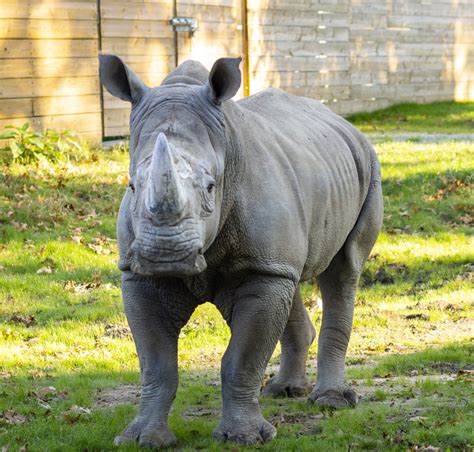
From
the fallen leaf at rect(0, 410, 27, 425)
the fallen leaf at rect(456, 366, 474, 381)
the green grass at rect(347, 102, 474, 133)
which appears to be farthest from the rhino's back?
the green grass at rect(347, 102, 474, 133)

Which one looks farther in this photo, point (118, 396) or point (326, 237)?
point (118, 396)

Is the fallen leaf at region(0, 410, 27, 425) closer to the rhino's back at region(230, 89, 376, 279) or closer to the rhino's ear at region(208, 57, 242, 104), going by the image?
the rhino's back at region(230, 89, 376, 279)

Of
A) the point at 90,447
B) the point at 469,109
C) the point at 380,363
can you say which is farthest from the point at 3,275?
the point at 469,109

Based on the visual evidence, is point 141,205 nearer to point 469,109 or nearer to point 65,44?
point 65,44

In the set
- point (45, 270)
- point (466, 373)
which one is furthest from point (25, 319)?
point (466, 373)

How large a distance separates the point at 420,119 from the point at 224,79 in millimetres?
17514

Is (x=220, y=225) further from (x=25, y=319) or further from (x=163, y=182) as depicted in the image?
(x=25, y=319)

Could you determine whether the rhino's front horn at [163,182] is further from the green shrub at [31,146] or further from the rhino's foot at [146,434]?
the green shrub at [31,146]

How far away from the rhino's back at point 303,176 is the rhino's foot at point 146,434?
1.12 m

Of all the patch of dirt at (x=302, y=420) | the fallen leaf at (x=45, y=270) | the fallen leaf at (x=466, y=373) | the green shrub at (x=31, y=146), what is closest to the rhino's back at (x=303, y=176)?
the patch of dirt at (x=302, y=420)

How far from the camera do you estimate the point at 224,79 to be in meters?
5.42

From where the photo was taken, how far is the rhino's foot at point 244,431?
575cm

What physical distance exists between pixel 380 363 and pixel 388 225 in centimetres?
490

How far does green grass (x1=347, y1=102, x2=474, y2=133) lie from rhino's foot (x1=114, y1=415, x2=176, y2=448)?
1483cm
